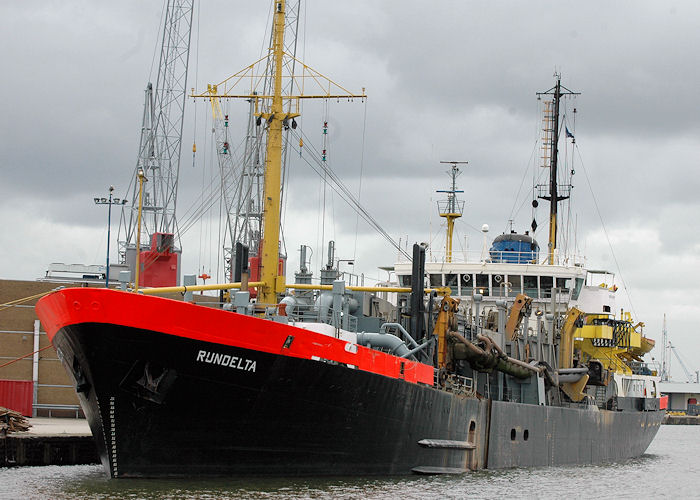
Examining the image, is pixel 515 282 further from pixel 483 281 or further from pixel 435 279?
pixel 435 279

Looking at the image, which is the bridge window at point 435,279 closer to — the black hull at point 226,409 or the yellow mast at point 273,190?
the yellow mast at point 273,190

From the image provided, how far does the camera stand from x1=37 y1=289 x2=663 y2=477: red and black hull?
2081 centimetres

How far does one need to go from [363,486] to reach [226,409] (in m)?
3.70

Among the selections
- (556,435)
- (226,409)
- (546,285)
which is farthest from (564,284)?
(226,409)

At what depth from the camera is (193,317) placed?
68.5ft

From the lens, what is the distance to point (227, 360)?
21281 mm

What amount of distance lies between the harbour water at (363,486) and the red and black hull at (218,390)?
0.44 m

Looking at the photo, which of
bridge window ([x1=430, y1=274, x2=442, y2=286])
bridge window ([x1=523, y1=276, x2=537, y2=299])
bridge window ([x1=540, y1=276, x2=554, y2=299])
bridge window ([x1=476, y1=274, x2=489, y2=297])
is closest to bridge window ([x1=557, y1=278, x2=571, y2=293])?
bridge window ([x1=540, y1=276, x2=554, y2=299])

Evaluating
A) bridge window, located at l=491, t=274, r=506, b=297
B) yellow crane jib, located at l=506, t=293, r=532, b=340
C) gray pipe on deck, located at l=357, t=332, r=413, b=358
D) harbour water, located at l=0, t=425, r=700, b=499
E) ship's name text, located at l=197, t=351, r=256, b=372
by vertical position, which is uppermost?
bridge window, located at l=491, t=274, r=506, b=297

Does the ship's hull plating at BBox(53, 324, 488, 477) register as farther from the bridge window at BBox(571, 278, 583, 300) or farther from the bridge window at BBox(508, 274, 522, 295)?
the bridge window at BBox(571, 278, 583, 300)

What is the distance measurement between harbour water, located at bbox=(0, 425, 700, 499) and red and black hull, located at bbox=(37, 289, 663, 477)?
0.44 meters

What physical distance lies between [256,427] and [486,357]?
34.9 feet

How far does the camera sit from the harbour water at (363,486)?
20.9m

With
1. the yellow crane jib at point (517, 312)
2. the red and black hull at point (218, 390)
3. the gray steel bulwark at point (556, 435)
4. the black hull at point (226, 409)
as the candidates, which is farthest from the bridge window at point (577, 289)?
the red and black hull at point (218, 390)
